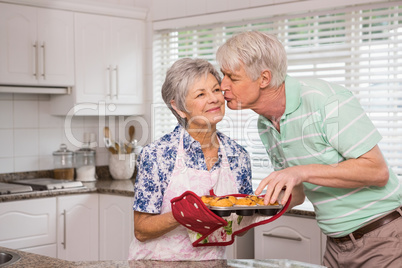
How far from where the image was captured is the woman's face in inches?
76.0

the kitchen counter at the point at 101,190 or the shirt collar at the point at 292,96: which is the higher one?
the shirt collar at the point at 292,96

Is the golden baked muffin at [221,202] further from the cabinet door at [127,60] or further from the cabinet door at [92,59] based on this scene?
the cabinet door at [127,60]

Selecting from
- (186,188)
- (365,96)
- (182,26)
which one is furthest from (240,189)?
(182,26)

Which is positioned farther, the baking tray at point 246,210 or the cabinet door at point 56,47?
the cabinet door at point 56,47

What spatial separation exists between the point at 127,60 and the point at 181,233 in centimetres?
244

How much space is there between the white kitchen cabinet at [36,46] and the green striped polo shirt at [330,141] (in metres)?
2.15

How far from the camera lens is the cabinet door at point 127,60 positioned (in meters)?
4.11

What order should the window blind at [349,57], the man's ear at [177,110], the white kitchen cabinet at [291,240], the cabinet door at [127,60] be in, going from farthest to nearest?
the cabinet door at [127,60], the window blind at [349,57], the white kitchen cabinet at [291,240], the man's ear at [177,110]

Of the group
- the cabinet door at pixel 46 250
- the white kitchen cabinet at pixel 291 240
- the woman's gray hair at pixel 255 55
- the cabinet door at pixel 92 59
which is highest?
the cabinet door at pixel 92 59

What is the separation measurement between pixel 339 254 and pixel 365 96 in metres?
1.53

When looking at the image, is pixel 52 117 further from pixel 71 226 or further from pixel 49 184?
pixel 71 226

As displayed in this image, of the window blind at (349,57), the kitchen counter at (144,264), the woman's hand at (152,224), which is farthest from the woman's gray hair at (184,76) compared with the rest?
the window blind at (349,57)

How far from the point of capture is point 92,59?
396 cm

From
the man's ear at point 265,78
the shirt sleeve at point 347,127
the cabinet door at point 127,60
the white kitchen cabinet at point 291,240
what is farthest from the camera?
the cabinet door at point 127,60
